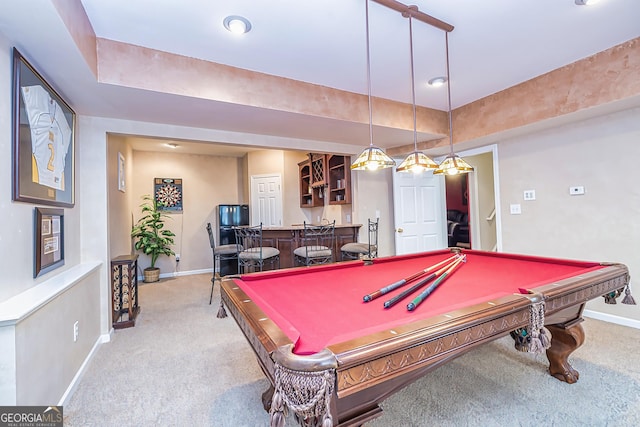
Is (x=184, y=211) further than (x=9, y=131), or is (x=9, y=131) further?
(x=184, y=211)

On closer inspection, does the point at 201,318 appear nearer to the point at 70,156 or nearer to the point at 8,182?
the point at 70,156

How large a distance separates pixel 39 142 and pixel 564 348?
12.1 ft

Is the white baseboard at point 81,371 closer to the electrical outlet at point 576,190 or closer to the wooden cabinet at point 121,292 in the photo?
the wooden cabinet at point 121,292

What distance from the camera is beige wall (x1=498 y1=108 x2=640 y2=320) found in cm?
274

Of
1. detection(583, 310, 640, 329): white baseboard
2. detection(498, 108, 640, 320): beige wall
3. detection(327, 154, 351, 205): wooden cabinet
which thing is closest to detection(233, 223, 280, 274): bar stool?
detection(327, 154, 351, 205): wooden cabinet

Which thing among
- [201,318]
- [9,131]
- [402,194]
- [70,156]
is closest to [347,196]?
[402,194]

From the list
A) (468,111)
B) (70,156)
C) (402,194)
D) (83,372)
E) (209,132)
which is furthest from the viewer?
(402,194)

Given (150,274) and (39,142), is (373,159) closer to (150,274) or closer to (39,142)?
(39,142)

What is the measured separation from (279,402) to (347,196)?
3.98 metres

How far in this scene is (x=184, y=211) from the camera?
594cm

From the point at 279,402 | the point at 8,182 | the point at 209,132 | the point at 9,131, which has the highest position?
the point at 209,132

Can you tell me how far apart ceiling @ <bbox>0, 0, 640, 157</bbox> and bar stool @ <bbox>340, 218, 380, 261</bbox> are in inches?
68.0

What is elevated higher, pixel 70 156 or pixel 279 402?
pixel 70 156

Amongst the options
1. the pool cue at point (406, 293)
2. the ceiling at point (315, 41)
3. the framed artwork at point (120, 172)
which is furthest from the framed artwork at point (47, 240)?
the pool cue at point (406, 293)
